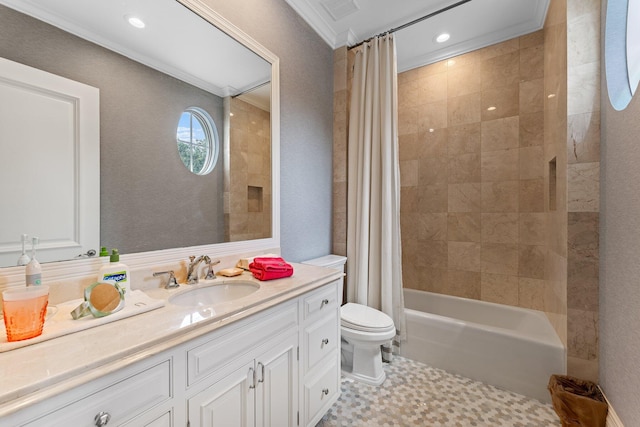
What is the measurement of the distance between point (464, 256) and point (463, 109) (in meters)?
1.41

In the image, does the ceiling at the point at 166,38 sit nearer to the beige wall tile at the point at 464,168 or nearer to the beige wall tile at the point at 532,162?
the beige wall tile at the point at 464,168

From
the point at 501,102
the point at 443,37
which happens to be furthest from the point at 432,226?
the point at 443,37

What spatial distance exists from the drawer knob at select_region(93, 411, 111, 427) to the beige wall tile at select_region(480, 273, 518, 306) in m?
2.71

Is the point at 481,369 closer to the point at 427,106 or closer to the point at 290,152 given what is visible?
the point at 290,152

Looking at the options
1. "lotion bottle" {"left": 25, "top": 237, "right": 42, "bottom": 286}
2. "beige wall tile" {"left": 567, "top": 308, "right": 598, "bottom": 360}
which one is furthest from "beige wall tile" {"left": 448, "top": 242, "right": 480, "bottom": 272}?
"lotion bottle" {"left": 25, "top": 237, "right": 42, "bottom": 286}

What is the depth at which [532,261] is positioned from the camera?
2205 millimetres

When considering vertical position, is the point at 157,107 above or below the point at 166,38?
below

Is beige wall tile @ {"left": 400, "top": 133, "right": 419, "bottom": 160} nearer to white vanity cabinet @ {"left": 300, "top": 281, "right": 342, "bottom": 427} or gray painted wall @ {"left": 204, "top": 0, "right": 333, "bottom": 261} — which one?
gray painted wall @ {"left": 204, "top": 0, "right": 333, "bottom": 261}

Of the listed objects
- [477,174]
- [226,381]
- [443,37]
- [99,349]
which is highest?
[443,37]

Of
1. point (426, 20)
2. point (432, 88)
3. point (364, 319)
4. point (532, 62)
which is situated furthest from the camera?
point (432, 88)

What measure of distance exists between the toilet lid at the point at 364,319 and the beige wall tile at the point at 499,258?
4.00 ft

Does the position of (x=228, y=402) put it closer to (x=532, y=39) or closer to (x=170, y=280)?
(x=170, y=280)

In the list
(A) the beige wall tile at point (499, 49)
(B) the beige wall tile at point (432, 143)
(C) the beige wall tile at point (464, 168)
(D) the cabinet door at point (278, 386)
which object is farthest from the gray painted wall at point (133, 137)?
(A) the beige wall tile at point (499, 49)

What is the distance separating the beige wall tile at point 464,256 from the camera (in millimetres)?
2456
